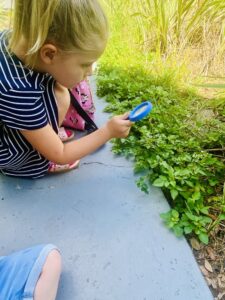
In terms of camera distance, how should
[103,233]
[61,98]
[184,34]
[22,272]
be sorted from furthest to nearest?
[184,34], [61,98], [103,233], [22,272]

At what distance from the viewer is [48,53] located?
1074mm

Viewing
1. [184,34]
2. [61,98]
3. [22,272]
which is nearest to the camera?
[22,272]

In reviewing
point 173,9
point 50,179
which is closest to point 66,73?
point 50,179

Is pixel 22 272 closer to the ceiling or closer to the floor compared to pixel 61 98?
closer to the floor

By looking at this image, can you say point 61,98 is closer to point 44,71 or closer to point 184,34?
point 44,71

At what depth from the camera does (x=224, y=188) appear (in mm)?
1272

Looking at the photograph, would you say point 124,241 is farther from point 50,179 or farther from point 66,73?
point 66,73

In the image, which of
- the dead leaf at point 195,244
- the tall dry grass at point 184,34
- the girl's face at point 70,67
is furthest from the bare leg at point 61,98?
the tall dry grass at point 184,34

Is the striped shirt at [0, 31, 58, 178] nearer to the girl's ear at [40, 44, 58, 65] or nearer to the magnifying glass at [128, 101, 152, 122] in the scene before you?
the girl's ear at [40, 44, 58, 65]

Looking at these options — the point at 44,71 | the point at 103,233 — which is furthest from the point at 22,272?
the point at 44,71

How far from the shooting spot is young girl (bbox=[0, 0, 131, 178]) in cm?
101

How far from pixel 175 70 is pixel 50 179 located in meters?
1.01

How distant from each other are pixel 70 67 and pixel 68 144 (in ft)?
1.01

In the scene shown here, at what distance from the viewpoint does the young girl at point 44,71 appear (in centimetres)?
101
